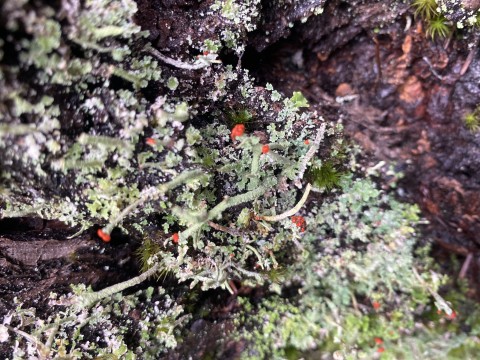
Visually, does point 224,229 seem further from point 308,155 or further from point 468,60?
point 468,60

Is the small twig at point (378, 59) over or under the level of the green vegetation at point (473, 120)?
over

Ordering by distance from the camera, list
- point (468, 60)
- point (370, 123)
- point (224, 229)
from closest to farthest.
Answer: point (224, 229) < point (468, 60) < point (370, 123)

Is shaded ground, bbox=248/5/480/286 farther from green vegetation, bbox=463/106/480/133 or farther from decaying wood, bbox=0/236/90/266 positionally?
decaying wood, bbox=0/236/90/266

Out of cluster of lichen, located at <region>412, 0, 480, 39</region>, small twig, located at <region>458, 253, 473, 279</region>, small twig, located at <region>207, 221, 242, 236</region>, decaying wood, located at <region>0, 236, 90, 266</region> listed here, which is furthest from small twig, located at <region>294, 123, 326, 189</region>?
small twig, located at <region>458, 253, 473, 279</region>

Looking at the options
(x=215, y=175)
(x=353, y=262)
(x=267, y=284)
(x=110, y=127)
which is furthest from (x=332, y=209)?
(x=110, y=127)

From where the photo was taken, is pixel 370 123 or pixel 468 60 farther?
pixel 370 123

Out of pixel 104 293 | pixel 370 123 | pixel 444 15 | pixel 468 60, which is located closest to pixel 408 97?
pixel 370 123

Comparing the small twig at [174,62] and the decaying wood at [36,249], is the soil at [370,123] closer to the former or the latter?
the decaying wood at [36,249]

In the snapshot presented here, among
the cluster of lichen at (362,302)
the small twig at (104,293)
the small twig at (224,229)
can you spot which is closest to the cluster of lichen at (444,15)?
the cluster of lichen at (362,302)

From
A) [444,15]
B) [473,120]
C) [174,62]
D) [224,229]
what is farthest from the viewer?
[473,120]
